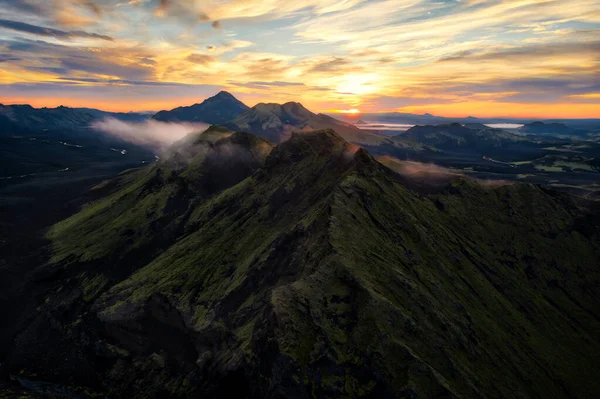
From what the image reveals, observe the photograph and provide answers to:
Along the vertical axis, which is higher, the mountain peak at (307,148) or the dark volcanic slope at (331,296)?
the mountain peak at (307,148)

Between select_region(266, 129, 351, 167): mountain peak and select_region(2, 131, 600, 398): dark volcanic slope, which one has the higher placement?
select_region(266, 129, 351, 167): mountain peak

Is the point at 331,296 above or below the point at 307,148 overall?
below

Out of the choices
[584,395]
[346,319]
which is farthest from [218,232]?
[584,395]

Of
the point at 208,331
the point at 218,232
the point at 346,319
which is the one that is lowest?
the point at 208,331

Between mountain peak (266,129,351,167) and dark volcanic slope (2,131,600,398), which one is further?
mountain peak (266,129,351,167)

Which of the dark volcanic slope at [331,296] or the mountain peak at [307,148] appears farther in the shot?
the mountain peak at [307,148]

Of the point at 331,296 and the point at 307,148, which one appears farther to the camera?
the point at 307,148

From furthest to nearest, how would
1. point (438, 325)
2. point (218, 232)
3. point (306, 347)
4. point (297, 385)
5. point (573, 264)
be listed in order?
point (218, 232) < point (573, 264) < point (438, 325) < point (306, 347) < point (297, 385)

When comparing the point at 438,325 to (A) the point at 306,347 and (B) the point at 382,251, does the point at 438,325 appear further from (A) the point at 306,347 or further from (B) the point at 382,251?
(A) the point at 306,347
